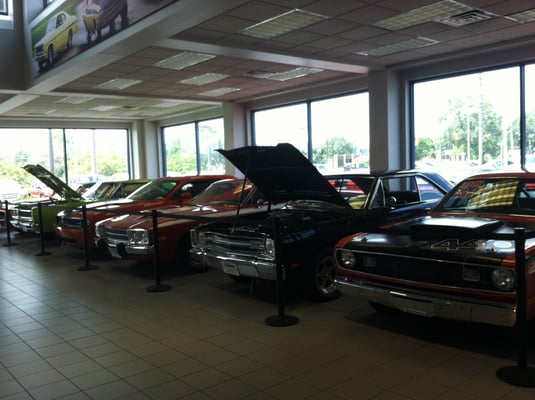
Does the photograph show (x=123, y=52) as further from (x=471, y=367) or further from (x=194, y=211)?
(x=471, y=367)

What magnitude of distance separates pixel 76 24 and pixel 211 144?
28.8 ft

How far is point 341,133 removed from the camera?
14523 millimetres

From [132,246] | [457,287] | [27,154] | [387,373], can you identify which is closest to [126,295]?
[132,246]

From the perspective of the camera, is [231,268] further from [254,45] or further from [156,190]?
[254,45]

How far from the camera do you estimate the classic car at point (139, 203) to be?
9031mm

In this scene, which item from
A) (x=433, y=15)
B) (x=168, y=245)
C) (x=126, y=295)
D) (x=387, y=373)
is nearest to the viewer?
(x=387, y=373)

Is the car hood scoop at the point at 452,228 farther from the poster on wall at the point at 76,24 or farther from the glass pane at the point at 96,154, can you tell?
the glass pane at the point at 96,154

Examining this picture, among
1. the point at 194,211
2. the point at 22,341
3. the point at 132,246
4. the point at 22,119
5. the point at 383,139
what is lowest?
the point at 22,341

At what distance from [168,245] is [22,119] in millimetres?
15416

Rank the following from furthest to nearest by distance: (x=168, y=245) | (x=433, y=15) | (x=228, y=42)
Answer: (x=228, y=42) → (x=433, y=15) → (x=168, y=245)

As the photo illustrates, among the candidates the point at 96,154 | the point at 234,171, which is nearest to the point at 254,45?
the point at 234,171

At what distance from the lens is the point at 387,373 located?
3.84m

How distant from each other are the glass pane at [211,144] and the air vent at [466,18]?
11114 mm

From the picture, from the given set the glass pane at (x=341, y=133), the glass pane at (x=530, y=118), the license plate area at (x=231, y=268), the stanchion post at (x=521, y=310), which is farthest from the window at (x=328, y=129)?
the stanchion post at (x=521, y=310)
